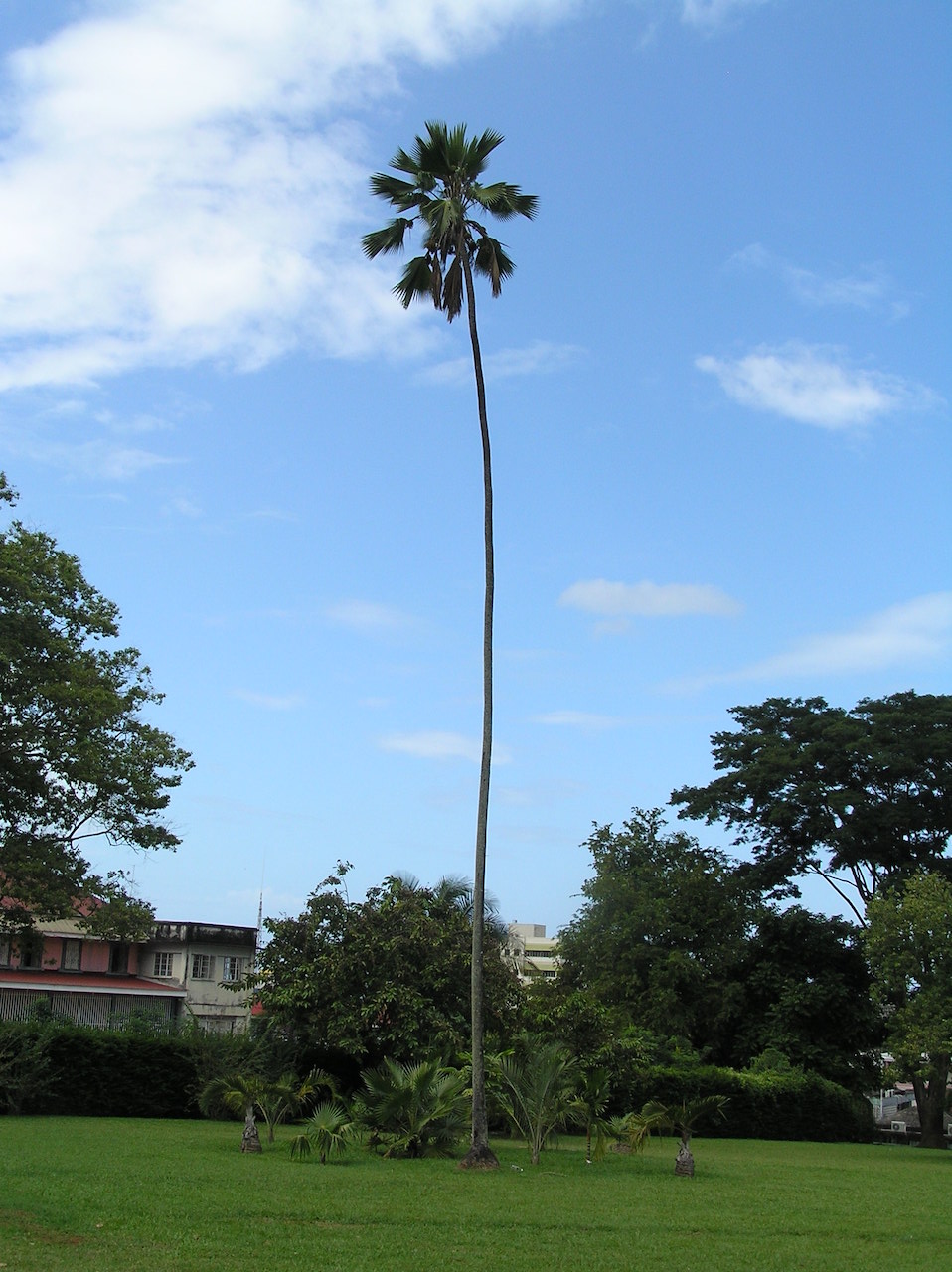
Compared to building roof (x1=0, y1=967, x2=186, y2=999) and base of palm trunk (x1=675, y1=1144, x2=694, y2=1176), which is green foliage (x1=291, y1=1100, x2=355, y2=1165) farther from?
building roof (x1=0, y1=967, x2=186, y2=999)

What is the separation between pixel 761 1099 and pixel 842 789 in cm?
1240

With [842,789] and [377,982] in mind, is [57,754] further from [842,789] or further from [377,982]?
[842,789]

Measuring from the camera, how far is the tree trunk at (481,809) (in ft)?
65.4

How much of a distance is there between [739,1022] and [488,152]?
34.2 metres

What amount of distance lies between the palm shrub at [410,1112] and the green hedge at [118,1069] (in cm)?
934

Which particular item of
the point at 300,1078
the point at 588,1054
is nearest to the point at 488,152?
the point at 588,1054

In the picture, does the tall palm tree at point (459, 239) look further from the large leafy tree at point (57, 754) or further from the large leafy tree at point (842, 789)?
the large leafy tree at point (842, 789)

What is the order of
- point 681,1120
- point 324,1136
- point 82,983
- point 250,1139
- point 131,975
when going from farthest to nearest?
point 131,975 < point 82,983 < point 250,1139 < point 681,1120 < point 324,1136

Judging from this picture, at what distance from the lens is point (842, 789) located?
145 feet

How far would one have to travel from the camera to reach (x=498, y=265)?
22.8 metres

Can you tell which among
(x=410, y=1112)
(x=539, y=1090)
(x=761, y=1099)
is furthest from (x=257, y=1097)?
(x=761, y=1099)

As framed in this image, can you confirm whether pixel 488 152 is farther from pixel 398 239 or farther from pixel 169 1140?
pixel 169 1140

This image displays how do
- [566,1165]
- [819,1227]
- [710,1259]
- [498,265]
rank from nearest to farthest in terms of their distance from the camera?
[710,1259]
[819,1227]
[566,1165]
[498,265]

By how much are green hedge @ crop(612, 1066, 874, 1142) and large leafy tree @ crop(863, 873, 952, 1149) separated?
4899 mm
